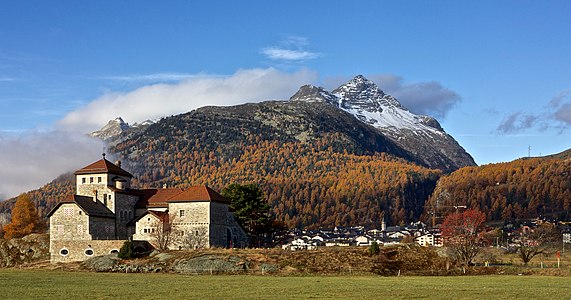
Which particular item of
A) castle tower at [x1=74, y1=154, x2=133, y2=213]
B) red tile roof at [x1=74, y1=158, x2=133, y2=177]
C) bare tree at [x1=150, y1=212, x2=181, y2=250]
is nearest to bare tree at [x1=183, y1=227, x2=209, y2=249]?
bare tree at [x1=150, y1=212, x2=181, y2=250]

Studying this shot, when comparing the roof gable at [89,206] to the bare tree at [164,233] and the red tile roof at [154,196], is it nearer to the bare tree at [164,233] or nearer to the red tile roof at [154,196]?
the red tile roof at [154,196]

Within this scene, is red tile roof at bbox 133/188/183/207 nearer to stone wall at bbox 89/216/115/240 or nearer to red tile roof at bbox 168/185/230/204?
red tile roof at bbox 168/185/230/204

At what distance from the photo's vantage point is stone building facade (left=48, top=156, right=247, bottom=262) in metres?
94.6

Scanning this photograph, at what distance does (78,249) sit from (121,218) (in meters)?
9.83

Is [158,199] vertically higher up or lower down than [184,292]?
higher up

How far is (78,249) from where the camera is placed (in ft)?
308

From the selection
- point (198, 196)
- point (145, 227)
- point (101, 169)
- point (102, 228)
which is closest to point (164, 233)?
point (145, 227)

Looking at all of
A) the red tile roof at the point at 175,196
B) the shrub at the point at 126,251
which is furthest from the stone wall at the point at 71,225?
the shrub at the point at 126,251

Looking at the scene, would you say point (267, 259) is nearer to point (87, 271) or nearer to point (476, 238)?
point (87, 271)

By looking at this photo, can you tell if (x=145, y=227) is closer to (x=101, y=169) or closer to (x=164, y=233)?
(x=164, y=233)

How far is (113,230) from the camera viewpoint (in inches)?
3947

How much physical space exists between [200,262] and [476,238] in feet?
120

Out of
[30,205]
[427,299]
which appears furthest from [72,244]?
[427,299]

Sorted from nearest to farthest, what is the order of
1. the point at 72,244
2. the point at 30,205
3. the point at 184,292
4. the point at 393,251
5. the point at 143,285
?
1. the point at 184,292
2. the point at 143,285
3. the point at 393,251
4. the point at 72,244
5. the point at 30,205
